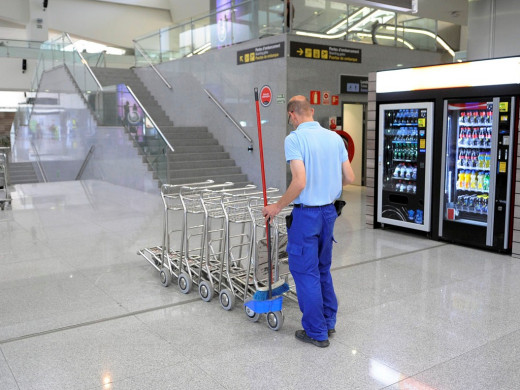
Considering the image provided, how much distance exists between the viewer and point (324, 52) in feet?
31.9

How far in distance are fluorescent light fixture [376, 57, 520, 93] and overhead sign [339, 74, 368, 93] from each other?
10.9 feet

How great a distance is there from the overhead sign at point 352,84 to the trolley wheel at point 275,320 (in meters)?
7.20

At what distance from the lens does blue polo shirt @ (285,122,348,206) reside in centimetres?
326

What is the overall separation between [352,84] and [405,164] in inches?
153

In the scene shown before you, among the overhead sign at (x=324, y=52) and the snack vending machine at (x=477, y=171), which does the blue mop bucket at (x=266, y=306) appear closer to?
the snack vending machine at (x=477, y=171)

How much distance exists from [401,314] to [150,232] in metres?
3.95

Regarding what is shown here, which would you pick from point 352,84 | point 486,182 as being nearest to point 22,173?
point 352,84

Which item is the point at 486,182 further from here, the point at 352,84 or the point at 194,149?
the point at 194,149

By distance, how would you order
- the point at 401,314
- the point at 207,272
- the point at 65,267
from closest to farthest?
1. the point at 401,314
2. the point at 207,272
3. the point at 65,267

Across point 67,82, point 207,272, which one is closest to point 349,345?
point 207,272

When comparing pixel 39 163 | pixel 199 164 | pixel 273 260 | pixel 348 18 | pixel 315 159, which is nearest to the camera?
pixel 315 159

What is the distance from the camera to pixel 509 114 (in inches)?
213

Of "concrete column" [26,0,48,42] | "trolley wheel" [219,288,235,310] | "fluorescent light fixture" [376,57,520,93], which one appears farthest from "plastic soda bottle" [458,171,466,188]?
"concrete column" [26,0,48,42]

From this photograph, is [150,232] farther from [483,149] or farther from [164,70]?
[164,70]
